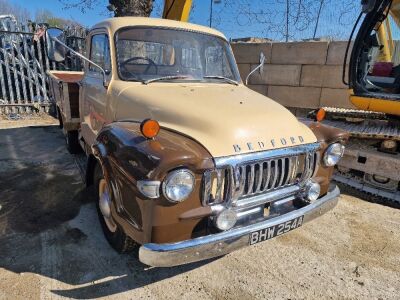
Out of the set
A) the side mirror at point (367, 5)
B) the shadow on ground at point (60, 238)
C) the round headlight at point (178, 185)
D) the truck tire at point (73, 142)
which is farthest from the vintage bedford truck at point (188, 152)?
the side mirror at point (367, 5)

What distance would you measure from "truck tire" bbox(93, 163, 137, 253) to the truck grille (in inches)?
35.0

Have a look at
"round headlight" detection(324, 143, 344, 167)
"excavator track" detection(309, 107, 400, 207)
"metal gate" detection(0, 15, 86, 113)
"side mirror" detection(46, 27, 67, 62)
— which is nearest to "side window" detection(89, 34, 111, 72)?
"side mirror" detection(46, 27, 67, 62)

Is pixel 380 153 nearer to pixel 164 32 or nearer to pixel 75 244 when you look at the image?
pixel 164 32

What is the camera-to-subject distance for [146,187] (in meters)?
2.19

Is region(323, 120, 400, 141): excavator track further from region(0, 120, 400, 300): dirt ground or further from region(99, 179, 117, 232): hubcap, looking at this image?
region(99, 179, 117, 232): hubcap

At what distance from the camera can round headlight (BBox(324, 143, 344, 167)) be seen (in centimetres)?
316

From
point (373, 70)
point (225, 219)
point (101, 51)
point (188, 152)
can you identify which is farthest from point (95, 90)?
point (373, 70)

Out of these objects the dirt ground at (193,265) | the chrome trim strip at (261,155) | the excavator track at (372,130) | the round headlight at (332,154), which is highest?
the chrome trim strip at (261,155)

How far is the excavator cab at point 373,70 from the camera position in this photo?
4652 mm

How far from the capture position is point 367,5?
15.2 feet

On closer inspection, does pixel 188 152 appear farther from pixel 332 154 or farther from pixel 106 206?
pixel 332 154

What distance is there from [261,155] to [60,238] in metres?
2.20

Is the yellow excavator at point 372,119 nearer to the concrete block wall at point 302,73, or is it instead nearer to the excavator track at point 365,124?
the excavator track at point 365,124

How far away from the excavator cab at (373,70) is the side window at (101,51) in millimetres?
3529
